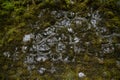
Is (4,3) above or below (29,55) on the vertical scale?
above

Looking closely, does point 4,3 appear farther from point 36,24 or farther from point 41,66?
point 41,66

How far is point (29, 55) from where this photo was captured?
372 cm

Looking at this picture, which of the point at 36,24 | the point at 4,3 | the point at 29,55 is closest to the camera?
the point at 29,55

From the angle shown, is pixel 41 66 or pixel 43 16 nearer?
pixel 41 66

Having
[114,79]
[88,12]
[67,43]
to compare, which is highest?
[88,12]

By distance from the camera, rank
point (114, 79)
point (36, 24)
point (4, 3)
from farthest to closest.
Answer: point (4, 3)
point (36, 24)
point (114, 79)

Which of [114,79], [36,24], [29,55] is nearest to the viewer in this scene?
[114,79]

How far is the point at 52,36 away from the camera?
3855 millimetres

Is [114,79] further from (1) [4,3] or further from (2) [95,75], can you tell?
(1) [4,3]

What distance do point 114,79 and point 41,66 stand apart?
978 millimetres

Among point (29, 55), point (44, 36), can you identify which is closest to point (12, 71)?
point (29, 55)

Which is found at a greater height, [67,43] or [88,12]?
[88,12]

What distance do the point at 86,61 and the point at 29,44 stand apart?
2.79ft

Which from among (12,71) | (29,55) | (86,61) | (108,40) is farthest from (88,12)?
(12,71)
